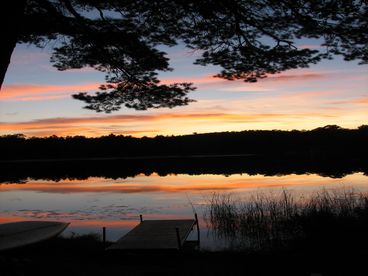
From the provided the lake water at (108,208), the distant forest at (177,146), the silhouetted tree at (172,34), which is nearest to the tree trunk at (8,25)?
the silhouetted tree at (172,34)

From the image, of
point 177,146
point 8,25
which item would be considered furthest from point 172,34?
point 177,146

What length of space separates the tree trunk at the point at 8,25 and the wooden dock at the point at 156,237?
23.0ft

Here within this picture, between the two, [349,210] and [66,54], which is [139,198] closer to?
[349,210]

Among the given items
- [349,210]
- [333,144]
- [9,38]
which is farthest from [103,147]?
[9,38]

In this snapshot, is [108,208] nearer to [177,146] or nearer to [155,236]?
[155,236]

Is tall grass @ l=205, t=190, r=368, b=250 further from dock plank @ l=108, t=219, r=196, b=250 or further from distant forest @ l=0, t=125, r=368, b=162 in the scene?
distant forest @ l=0, t=125, r=368, b=162

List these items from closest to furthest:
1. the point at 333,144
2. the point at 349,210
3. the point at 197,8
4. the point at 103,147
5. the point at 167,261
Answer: the point at 197,8
the point at 167,261
the point at 349,210
the point at 333,144
the point at 103,147

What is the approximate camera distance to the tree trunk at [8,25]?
6.48 metres

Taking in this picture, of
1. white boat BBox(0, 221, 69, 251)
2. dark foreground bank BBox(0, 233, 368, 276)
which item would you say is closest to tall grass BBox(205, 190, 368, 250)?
dark foreground bank BBox(0, 233, 368, 276)

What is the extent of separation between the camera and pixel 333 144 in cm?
10456

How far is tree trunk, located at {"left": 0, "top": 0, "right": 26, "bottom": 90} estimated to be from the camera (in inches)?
255

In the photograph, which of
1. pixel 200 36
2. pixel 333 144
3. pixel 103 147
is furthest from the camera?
pixel 103 147

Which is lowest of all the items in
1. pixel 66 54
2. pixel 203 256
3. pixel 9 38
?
pixel 203 256

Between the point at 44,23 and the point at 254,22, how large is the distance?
15.0 feet
